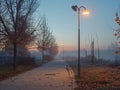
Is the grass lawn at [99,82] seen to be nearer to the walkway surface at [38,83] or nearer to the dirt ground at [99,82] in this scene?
the dirt ground at [99,82]

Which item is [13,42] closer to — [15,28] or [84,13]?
[15,28]

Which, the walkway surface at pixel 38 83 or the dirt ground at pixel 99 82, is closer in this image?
the dirt ground at pixel 99 82

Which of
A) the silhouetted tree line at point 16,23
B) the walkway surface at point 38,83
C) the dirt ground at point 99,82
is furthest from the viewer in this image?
the silhouetted tree line at point 16,23

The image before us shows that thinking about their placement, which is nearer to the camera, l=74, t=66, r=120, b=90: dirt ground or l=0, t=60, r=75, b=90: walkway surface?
l=74, t=66, r=120, b=90: dirt ground

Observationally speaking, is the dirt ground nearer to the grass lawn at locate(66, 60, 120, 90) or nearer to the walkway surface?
the grass lawn at locate(66, 60, 120, 90)

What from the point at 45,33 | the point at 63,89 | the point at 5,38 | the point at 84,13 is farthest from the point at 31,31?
the point at 45,33

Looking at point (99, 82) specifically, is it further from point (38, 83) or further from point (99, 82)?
point (38, 83)

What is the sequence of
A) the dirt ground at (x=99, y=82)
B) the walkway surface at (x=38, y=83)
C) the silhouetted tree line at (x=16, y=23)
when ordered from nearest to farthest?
1. the dirt ground at (x=99, y=82)
2. the walkway surface at (x=38, y=83)
3. the silhouetted tree line at (x=16, y=23)

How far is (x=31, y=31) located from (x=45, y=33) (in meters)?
33.9

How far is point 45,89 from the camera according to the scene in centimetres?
1730

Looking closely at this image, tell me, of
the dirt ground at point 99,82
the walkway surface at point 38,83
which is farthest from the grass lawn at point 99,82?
the walkway surface at point 38,83

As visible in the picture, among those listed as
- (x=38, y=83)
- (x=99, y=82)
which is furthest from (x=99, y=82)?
(x=38, y=83)

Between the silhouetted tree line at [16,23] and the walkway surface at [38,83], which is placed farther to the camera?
the silhouetted tree line at [16,23]

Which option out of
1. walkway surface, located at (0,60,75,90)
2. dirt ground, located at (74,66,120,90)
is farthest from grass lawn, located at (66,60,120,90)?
walkway surface, located at (0,60,75,90)
